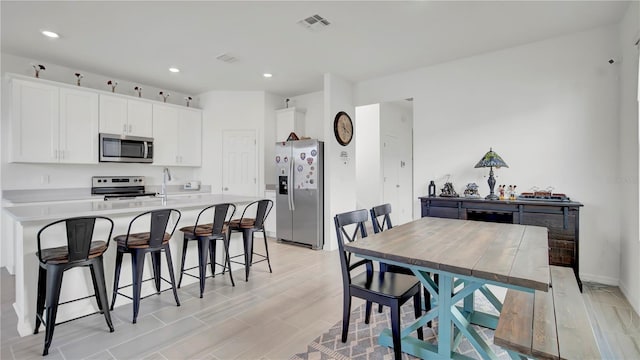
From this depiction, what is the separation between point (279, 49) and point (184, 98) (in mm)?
2922

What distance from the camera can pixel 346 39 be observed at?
354cm

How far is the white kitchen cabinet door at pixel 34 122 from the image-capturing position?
3805 millimetres

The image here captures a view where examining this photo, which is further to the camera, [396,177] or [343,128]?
[396,177]

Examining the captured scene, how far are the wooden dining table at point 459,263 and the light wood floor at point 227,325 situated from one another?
738 millimetres

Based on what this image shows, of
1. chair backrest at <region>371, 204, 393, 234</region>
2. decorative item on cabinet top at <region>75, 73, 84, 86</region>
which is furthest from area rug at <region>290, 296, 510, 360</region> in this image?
decorative item on cabinet top at <region>75, 73, 84, 86</region>

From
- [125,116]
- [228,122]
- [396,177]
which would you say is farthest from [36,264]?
[396,177]

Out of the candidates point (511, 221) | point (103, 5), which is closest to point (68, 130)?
point (103, 5)

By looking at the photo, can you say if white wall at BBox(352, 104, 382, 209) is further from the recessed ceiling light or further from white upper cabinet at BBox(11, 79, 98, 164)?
the recessed ceiling light

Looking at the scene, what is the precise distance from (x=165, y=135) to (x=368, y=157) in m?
3.98

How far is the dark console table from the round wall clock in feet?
6.29

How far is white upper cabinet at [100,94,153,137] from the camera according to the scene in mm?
4574

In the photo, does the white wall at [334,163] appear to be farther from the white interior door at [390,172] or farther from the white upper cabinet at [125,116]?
the white upper cabinet at [125,116]

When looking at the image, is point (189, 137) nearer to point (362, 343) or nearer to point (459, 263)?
point (362, 343)

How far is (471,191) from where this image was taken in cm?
393
